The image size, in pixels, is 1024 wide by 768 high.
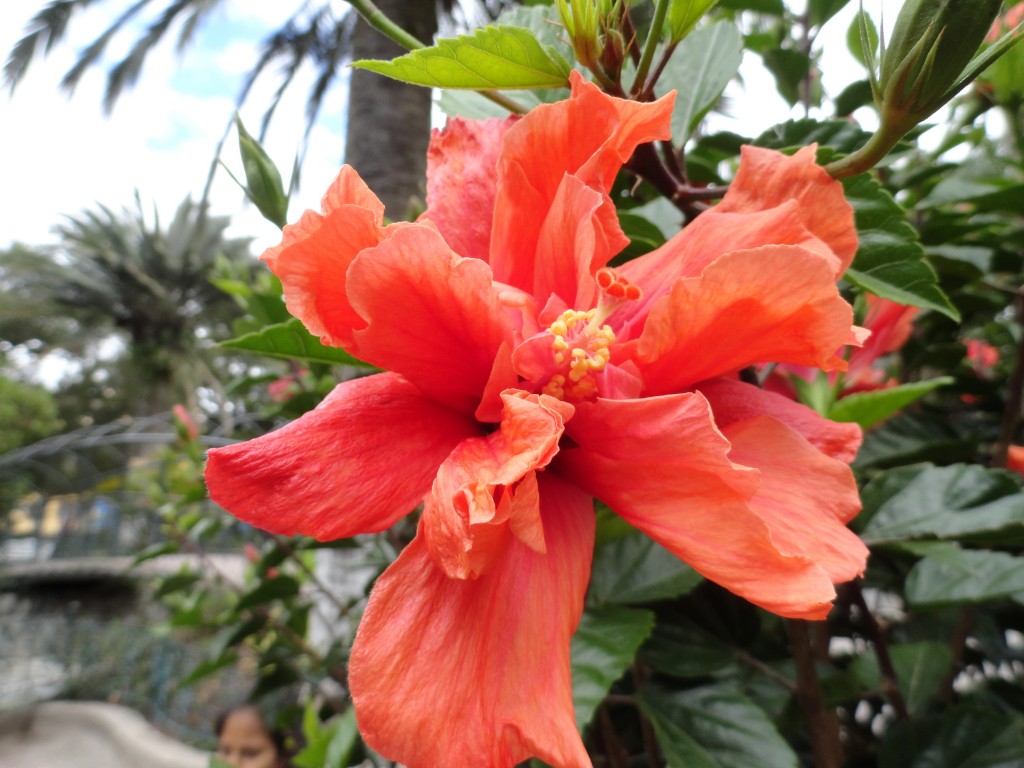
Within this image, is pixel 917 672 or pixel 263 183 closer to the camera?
pixel 263 183

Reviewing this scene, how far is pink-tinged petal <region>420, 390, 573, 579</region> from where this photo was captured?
35cm

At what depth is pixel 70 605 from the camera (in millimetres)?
11062

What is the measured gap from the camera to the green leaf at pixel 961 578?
0.71 m

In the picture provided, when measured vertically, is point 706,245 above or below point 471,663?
above

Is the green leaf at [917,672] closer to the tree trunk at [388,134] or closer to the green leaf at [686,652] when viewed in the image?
the green leaf at [686,652]

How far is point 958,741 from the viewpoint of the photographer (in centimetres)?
77

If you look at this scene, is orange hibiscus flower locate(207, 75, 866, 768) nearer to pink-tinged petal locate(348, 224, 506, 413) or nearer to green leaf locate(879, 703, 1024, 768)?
pink-tinged petal locate(348, 224, 506, 413)

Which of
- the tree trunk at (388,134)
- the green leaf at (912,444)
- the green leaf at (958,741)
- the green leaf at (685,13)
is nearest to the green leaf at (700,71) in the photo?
the green leaf at (685,13)

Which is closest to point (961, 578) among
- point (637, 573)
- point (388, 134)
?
point (637, 573)

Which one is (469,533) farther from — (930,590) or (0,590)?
(0,590)

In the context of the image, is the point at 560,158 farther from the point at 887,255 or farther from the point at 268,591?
the point at 268,591

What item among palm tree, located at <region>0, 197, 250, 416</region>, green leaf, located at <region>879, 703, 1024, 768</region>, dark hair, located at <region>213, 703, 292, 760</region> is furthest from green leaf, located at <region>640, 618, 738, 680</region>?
palm tree, located at <region>0, 197, 250, 416</region>

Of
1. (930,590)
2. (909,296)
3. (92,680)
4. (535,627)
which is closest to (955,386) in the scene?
(930,590)

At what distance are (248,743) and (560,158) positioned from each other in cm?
186
